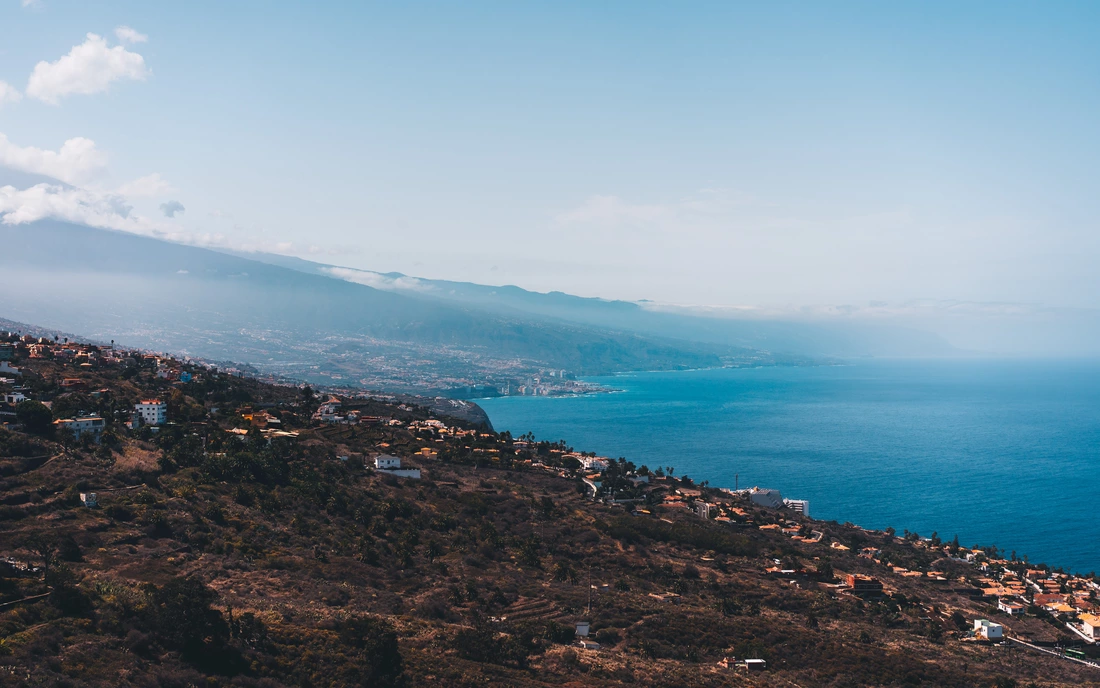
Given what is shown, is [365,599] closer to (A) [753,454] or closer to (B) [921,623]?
(B) [921,623]

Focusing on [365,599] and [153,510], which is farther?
[153,510]

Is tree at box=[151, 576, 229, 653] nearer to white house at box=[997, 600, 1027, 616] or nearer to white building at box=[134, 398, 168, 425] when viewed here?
white building at box=[134, 398, 168, 425]

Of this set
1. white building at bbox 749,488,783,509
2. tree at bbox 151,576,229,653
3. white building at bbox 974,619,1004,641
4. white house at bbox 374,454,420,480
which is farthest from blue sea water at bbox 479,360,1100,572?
tree at bbox 151,576,229,653

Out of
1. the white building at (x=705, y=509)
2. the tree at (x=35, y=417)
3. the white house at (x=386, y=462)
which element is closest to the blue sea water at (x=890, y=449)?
the white building at (x=705, y=509)

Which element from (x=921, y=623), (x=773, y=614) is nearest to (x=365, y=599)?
(x=773, y=614)

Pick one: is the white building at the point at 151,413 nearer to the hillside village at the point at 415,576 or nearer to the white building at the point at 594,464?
the hillside village at the point at 415,576
